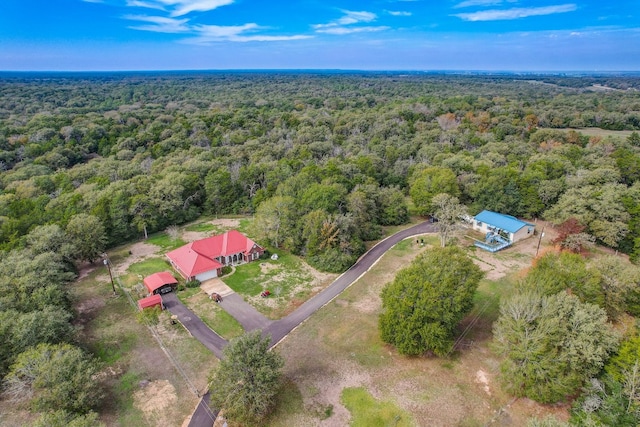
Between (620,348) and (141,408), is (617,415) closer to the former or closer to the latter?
(620,348)

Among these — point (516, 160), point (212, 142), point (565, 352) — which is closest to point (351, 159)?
point (516, 160)

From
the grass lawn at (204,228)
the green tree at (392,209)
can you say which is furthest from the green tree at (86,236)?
the green tree at (392,209)

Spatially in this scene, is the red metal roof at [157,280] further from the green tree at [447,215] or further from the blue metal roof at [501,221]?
the blue metal roof at [501,221]

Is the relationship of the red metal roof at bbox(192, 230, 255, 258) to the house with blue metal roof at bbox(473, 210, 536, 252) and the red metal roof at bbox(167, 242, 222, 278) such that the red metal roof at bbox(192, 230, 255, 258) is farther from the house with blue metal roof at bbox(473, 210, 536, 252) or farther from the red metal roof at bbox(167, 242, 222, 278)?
the house with blue metal roof at bbox(473, 210, 536, 252)

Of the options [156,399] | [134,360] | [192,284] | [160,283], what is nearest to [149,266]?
[160,283]

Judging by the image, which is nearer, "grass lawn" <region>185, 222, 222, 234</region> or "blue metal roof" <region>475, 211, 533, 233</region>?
"blue metal roof" <region>475, 211, 533, 233</region>

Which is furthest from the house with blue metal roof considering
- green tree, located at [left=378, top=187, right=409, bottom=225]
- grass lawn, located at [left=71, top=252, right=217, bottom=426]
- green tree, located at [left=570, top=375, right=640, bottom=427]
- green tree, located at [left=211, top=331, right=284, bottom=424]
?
grass lawn, located at [left=71, top=252, right=217, bottom=426]
